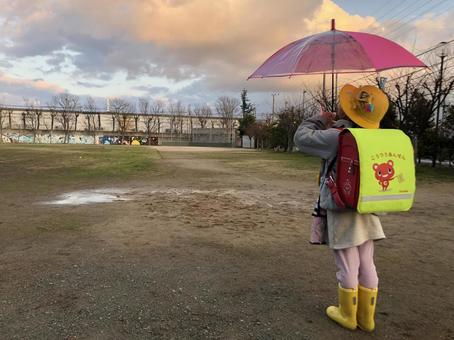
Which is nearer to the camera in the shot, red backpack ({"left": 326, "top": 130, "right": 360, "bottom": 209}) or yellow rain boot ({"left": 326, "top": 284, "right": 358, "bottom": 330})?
red backpack ({"left": 326, "top": 130, "right": 360, "bottom": 209})

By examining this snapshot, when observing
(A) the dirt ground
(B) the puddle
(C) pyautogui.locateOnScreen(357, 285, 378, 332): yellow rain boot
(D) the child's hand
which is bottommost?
(B) the puddle

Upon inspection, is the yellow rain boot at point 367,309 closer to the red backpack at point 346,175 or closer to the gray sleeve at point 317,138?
the red backpack at point 346,175

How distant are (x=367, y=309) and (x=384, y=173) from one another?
104 centimetres

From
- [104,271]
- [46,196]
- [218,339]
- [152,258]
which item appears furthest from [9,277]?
[46,196]

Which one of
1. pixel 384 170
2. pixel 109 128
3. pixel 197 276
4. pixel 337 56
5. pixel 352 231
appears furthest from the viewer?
pixel 109 128

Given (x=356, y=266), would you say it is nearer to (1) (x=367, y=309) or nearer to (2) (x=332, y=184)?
(1) (x=367, y=309)

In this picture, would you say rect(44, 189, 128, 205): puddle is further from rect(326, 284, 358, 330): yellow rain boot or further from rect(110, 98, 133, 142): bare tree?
rect(110, 98, 133, 142): bare tree

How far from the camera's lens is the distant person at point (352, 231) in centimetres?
304

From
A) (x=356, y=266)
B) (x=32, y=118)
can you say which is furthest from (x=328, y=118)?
(x=32, y=118)

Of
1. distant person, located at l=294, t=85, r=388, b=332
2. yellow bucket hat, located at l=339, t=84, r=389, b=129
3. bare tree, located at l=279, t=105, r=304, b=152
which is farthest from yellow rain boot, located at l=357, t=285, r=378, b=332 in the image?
bare tree, located at l=279, t=105, r=304, b=152

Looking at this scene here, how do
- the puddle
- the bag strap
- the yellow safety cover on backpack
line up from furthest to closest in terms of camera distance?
1. the puddle
2. the bag strap
3. the yellow safety cover on backpack

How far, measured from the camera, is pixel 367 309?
3.10m

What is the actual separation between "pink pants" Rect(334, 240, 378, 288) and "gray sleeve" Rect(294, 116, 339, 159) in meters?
0.72

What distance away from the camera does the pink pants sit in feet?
10.1
